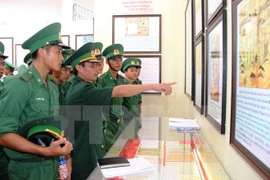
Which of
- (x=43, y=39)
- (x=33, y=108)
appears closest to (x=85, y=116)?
(x=33, y=108)

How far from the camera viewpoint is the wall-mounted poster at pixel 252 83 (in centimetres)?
68

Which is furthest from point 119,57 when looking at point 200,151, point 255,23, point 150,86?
point 255,23

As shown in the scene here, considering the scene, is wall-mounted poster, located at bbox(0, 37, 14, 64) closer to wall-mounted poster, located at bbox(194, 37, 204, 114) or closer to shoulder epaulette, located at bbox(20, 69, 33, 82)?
shoulder epaulette, located at bbox(20, 69, 33, 82)

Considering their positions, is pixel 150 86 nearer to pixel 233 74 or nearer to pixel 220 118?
pixel 220 118

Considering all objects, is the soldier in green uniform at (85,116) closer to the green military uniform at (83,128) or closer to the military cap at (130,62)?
the green military uniform at (83,128)

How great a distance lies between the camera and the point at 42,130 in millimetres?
1267

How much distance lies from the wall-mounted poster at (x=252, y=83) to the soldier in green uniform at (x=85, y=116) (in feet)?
3.17

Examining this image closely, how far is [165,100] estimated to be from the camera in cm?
348

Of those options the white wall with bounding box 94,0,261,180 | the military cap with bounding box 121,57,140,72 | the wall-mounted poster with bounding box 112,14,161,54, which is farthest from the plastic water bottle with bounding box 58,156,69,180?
the wall-mounted poster with bounding box 112,14,161,54

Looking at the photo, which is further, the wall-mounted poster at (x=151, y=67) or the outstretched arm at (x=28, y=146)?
the wall-mounted poster at (x=151, y=67)

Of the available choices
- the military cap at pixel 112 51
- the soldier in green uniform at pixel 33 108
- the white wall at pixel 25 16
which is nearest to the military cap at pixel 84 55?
the soldier in green uniform at pixel 33 108

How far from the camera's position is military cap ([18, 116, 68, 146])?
4.16 feet

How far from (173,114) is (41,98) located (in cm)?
225

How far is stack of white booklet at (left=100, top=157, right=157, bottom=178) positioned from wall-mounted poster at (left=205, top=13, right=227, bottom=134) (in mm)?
385
